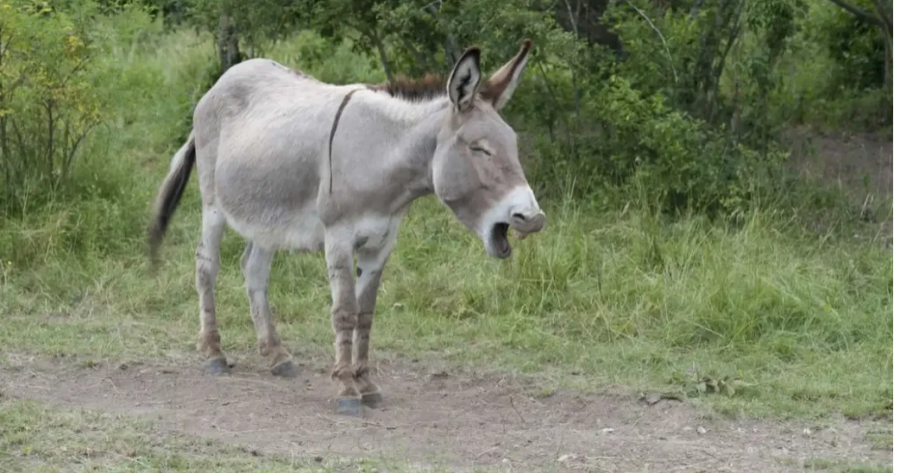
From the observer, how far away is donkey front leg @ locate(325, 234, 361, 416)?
19.7 feet

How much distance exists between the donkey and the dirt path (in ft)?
0.85

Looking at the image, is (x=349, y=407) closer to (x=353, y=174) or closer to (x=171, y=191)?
(x=353, y=174)

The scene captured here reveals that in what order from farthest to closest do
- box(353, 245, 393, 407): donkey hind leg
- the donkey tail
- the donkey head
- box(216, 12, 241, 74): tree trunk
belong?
box(216, 12, 241, 74): tree trunk → the donkey tail → box(353, 245, 393, 407): donkey hind leg → the donkey head

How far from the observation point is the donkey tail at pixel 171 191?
725 cm

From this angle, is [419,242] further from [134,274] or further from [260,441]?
[260,441]

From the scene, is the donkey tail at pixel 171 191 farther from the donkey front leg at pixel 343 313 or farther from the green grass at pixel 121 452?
the green grass at pixel 121 452

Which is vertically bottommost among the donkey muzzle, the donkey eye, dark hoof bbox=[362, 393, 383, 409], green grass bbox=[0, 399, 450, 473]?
dark hoof bbox=[362, 393, 383, 409]

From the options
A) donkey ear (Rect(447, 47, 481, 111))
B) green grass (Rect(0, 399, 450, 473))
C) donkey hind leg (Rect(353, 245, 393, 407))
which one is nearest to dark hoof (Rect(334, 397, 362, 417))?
donkey hind leg (Rect(353, 245, 393, 407))

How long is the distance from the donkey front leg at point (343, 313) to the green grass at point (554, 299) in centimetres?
114

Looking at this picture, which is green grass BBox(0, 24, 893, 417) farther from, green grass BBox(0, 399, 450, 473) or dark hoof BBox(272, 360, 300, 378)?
green grass BBox(0, 399, 450, 473)

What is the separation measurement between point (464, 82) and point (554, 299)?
8.06 ft

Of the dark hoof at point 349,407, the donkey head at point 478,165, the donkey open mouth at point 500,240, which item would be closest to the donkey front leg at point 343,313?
the dark hoof at point 349,407

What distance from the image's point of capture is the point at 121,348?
727 cm

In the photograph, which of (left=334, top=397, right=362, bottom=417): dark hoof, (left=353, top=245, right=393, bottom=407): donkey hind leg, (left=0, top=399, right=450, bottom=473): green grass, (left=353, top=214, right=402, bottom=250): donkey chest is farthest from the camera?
(left=353, top=245, right=393, bottom=407): donkey hind leg
